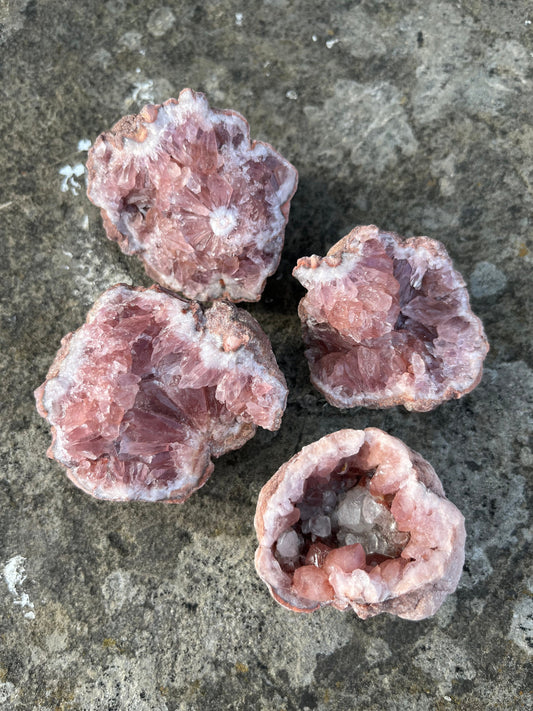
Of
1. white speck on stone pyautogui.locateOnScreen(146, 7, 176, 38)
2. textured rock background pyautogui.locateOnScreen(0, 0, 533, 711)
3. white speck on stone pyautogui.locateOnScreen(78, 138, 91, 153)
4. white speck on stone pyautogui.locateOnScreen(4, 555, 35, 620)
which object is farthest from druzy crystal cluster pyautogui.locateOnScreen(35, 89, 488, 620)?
white speck on stone pyautogui.locateOnScreen(146, 7, 176, 38)

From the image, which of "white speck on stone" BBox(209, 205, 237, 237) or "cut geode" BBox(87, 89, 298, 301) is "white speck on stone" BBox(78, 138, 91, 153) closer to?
"cut geode" BBox(87, 89, 298, 301)

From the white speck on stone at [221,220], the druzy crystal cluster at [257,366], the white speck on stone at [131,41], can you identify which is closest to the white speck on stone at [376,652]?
the druzy crystal cluster at [257,366]

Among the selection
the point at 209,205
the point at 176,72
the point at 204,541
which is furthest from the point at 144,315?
the point at 176,72

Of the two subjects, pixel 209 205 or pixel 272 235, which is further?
pixel 272 235

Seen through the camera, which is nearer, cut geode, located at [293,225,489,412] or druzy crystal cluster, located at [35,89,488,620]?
druzy crystal cluster, located at [35,89,488,620]

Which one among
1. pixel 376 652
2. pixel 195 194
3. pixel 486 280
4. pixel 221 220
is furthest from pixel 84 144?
pixel 376 652

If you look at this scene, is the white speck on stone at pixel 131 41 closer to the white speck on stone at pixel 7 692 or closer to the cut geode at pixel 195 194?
the cut geode at pixel 195 194

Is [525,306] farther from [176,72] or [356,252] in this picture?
[176,72]
